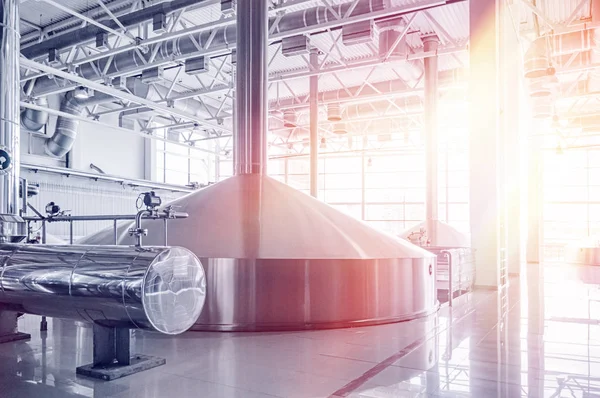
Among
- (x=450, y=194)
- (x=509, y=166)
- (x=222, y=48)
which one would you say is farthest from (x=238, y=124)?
(x=450, y=194)

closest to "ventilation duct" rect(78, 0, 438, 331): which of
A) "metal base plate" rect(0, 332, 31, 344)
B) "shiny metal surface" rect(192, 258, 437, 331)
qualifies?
"shiny metal surface" rect(192, 258, 437, 331)

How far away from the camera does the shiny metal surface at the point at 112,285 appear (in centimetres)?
413

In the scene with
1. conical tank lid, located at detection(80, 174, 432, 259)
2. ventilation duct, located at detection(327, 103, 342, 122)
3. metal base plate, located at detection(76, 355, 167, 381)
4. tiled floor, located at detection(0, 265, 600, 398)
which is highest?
ventilation duct, located at detection(327, 103, 342, 122)

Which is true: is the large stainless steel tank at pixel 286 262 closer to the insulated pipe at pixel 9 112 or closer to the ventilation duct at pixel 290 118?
the insulated pipe at pixel 9 112

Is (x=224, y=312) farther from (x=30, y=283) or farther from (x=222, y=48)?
(x=222, y=48)

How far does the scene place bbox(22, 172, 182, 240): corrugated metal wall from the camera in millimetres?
15977

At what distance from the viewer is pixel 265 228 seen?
671 centimetres

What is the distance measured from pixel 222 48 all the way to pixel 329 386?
32.4ft

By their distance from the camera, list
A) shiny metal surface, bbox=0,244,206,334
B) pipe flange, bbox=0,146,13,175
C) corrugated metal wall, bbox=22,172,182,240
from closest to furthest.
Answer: shiny metal surface, bbox=0,244,206,334 → pipe flange, bbox=0,146,13,175 → corrugated metal wall, bbox=22,172,182,240

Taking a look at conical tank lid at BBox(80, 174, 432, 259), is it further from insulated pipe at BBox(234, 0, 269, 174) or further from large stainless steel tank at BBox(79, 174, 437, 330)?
insulated pipe at BBox(234, 0, 269, 174)

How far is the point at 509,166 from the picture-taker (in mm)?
14039

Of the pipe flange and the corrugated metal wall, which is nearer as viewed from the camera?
the pipe flange

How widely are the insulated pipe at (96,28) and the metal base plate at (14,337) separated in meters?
7.66

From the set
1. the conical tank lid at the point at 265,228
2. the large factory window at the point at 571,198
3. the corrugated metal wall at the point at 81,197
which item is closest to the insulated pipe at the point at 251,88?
the conical tank lid at the point at 265,228
